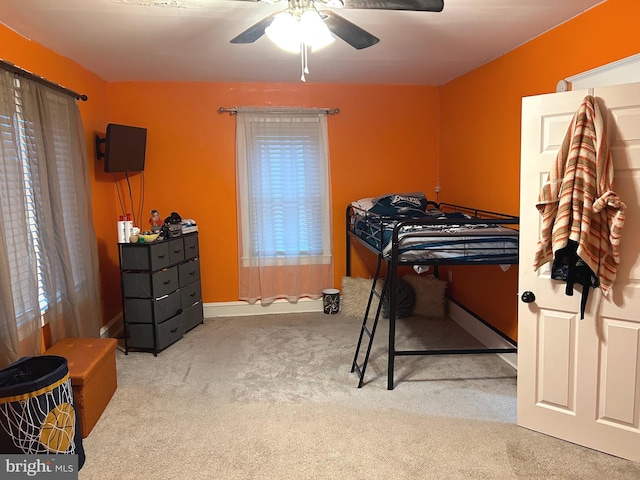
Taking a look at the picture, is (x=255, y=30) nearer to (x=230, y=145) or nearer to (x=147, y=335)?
(x=230, y=145)

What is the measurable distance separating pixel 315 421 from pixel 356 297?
208cm

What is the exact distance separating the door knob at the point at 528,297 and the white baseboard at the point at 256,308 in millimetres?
2661

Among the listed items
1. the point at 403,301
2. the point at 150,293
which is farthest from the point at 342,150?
the point at 150,293

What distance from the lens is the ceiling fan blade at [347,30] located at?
212 centimetres

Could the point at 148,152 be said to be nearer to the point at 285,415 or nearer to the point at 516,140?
the point at 285,415

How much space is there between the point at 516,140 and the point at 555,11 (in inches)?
36.3

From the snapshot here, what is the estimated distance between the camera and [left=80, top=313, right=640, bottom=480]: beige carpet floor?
2.17 m

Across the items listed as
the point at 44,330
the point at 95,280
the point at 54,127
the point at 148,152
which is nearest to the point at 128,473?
the point at 44,330

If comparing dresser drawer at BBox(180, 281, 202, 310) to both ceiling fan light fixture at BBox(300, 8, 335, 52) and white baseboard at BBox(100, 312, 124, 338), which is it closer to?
white baseboard at BBox(100, 312, 124, 338)

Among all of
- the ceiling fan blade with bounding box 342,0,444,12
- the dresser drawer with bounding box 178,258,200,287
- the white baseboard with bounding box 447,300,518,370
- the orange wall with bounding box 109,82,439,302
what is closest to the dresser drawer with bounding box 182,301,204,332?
the dresser drawer with bounding box 178,258,200,287

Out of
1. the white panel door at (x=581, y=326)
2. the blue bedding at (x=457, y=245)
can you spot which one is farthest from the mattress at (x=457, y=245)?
the white panel door at (x=581, y=326)

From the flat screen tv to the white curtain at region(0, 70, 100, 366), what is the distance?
1.22 ft

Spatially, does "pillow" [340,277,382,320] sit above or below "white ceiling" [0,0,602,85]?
below

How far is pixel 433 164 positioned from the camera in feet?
16.0
